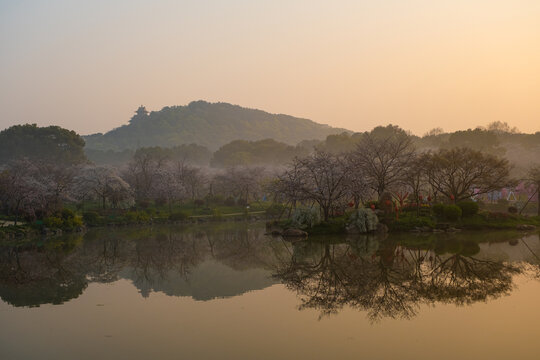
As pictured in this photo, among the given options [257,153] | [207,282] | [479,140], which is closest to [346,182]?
[207,282]

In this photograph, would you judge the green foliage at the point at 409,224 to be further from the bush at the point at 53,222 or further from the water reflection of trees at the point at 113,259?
the bush at the point at 53,222

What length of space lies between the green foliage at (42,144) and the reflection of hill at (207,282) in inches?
4169

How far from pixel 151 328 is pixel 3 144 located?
13086 centimetres

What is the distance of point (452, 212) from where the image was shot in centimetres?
4181

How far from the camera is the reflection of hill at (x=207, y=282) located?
2175cm

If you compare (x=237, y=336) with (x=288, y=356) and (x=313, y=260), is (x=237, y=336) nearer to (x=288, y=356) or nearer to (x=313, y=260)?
(x=288, y=356)

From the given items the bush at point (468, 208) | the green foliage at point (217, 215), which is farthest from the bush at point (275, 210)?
the bush at point (468, 208)

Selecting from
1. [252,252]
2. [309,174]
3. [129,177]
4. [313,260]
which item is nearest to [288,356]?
[313,260]

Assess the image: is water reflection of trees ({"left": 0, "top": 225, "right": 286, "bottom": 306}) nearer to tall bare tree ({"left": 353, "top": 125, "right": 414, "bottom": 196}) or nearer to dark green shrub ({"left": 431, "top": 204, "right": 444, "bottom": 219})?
tall bare tree ({"left": 353, "top": 125, "right": 414, "bottom": 196})

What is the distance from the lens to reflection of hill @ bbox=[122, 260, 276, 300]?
2175cm

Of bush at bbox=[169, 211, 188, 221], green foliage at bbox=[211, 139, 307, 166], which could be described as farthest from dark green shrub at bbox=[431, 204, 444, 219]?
green foliage at bbox=[211, 139, 307, 166]

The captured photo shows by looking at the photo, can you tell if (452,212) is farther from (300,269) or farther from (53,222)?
(53,222)

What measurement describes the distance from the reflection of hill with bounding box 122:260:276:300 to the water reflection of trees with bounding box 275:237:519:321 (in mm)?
1537

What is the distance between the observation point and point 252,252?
33.7 metres
